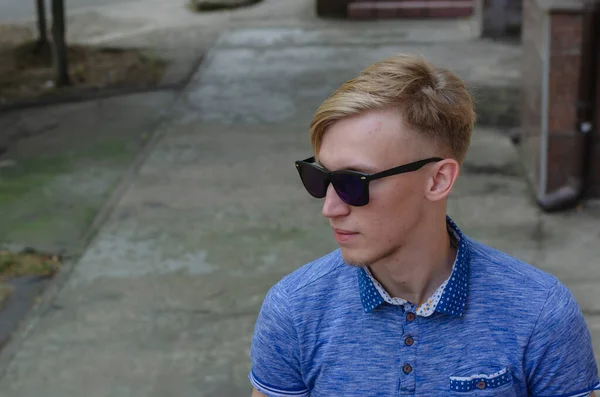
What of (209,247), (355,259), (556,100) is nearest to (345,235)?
(355,259)

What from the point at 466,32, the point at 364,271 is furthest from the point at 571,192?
the point at 466,32

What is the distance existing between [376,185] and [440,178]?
160mm

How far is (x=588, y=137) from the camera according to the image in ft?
22.2

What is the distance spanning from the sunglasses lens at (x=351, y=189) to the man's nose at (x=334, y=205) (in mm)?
20

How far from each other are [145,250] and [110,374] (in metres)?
1.59

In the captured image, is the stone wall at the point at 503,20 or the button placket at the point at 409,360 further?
the stone wall at the point at 503,20

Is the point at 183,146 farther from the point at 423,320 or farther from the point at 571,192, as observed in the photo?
the point at 423,320

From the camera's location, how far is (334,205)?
2.05 meters

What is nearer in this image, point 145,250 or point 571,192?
point 145,250

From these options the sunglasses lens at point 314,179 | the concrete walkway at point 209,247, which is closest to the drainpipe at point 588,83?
the concrete walkway at point 209,247

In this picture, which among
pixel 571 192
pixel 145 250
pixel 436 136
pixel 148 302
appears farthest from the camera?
pixel 571 192

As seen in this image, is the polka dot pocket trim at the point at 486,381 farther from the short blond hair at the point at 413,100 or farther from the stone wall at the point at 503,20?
the stone wall at the point at 503,20

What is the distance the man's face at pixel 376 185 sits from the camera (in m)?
1.98

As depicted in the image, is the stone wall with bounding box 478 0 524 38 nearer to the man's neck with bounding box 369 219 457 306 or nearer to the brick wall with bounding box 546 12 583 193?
the brick wall with bounding box 546 12 583 193
